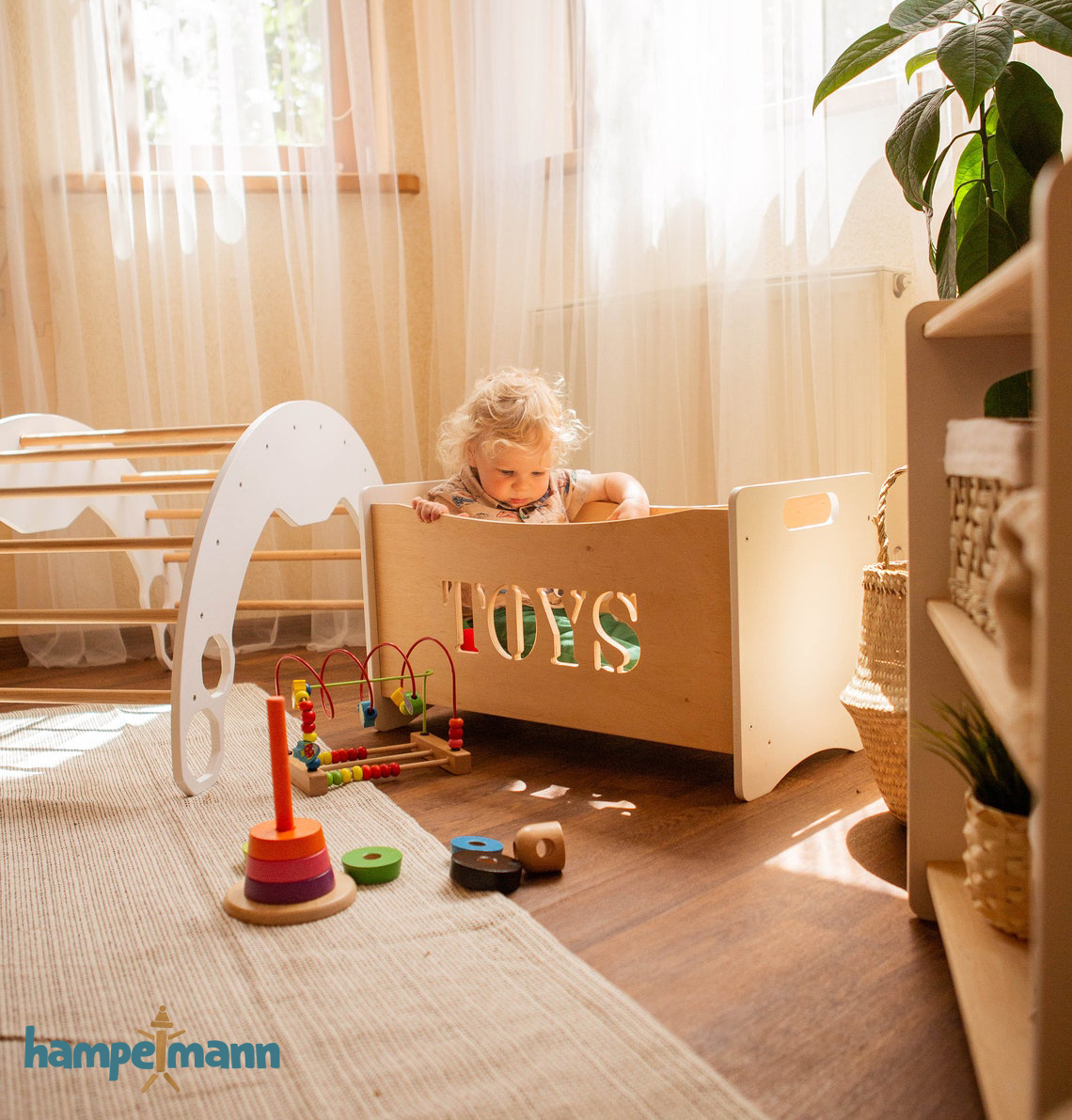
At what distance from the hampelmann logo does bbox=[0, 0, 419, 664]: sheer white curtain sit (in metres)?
1.67

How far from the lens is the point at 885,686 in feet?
4.15

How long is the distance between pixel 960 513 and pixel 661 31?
1.56m

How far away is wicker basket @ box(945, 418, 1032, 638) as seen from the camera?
2.15ft

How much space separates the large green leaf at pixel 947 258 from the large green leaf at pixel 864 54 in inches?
8.0

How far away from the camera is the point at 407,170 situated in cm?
266

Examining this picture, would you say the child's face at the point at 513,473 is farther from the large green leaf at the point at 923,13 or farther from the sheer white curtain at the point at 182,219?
the large green leaf at the point at 923,13

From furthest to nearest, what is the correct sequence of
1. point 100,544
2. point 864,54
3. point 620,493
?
point 620,493
point 100,544
point 864,54

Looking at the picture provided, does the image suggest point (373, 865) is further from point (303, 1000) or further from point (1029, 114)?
point (1029, 114)

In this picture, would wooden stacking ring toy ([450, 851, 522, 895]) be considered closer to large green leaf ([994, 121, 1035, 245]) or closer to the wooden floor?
the wooden floor

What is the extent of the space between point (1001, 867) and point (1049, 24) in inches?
36.5

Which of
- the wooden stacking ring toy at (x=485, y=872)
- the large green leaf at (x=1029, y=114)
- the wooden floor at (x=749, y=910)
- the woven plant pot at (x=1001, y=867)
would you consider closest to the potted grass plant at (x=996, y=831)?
the woven plant pot at (x=1001, y=867)

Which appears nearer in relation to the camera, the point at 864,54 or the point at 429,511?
the point at 864,54

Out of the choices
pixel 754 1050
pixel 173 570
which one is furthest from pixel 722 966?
pixel 173 570

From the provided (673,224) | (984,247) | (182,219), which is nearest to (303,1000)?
(984,247)
